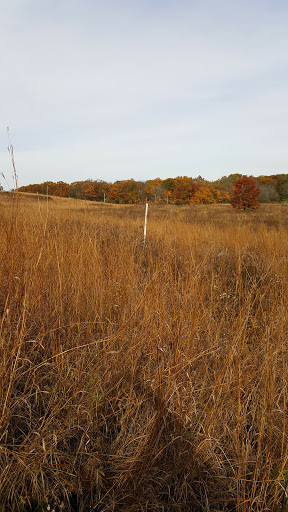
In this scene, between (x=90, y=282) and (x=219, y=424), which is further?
(x=90, y=282)

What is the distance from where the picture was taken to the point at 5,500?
0.87 metres

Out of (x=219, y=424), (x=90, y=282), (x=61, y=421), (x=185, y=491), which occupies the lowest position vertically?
(x=185, y=491)

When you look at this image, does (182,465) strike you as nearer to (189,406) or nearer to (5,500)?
(189,406)

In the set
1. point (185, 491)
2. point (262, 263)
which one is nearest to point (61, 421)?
point (185, 491)

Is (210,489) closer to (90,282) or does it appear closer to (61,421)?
(61,421)

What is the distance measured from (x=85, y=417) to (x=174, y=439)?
35 centimetres

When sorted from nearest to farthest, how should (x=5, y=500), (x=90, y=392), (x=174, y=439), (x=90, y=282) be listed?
1. (x=5, y=500)
2. (x=174, y=439)
3. (x=90, y=392)
4. (x=90, y=282)

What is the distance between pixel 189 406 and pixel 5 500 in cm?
71

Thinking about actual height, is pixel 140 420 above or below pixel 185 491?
above

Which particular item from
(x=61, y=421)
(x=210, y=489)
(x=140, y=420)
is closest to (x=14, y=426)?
(x=61, y=421)

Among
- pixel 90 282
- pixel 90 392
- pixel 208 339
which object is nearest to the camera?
pixel 90 392

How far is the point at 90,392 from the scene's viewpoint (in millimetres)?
1179

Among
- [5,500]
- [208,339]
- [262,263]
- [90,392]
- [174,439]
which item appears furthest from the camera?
[262,263]

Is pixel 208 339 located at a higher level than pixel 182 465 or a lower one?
higher
